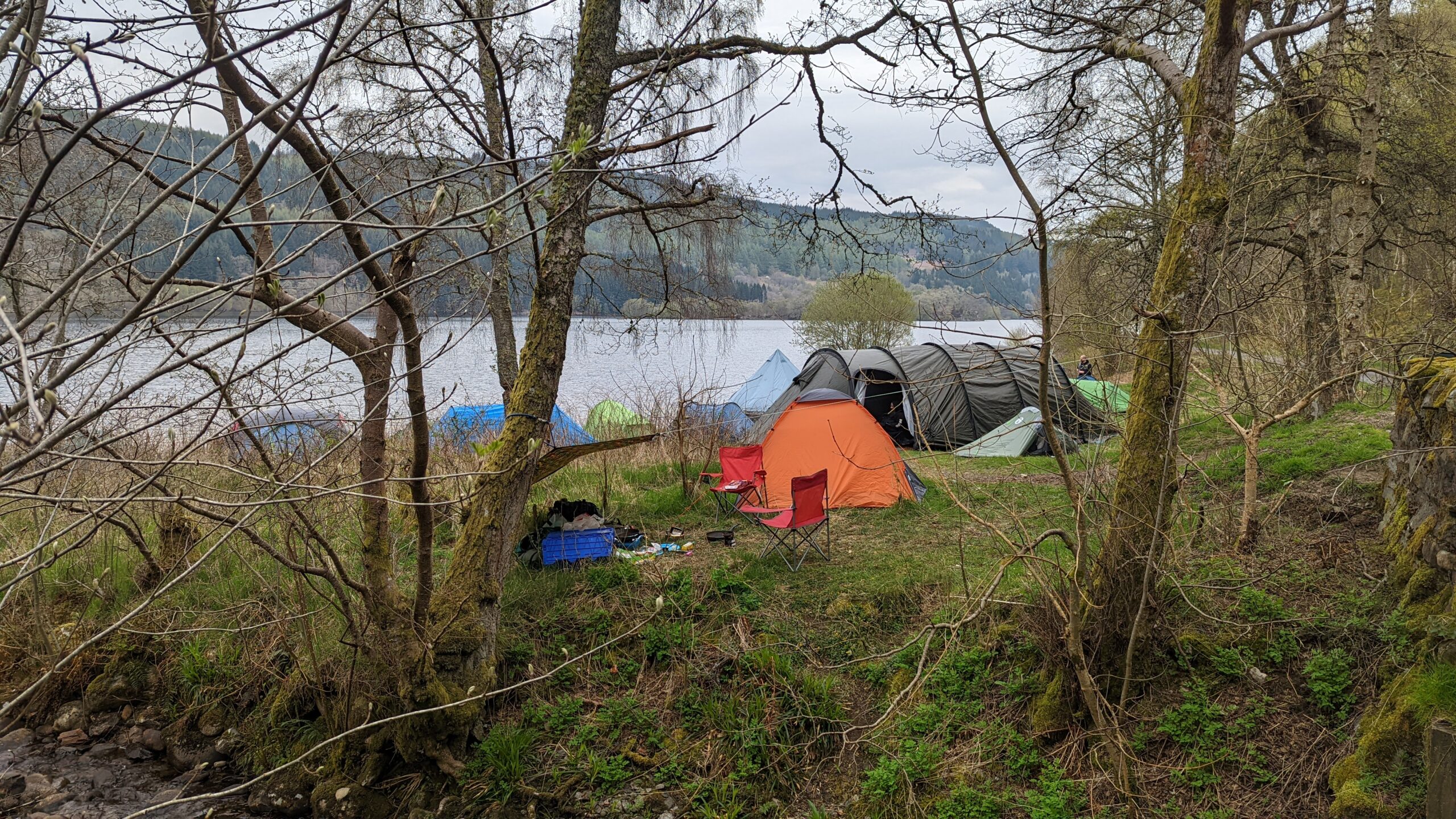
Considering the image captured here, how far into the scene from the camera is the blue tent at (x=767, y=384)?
46.0ft

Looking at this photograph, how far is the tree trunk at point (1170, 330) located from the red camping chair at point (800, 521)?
8.13 feet

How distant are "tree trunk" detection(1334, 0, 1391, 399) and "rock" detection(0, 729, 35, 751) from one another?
375 inches

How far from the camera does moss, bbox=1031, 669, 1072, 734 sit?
348 cm

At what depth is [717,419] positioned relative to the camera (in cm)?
912

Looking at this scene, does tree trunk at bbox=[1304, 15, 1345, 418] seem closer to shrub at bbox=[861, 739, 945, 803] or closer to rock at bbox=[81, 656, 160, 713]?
shrub at bbox=[861, 739, 945, 803]

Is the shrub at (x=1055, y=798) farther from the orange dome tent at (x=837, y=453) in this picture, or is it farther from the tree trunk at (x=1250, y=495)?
the orange dome tent at (x=837, y=453)

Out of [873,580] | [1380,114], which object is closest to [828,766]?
[873,580]

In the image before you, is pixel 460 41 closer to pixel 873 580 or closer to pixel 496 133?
pixel 496 133

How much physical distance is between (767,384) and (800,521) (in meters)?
8.87

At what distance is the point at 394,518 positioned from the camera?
259 inches

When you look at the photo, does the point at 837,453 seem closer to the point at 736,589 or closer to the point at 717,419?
the point at 717,419

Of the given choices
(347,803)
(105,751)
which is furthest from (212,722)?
(347,803)

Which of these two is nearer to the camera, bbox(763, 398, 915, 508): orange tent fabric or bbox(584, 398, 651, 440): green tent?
bbox(763, 398, 915, 508): orange tent fabric

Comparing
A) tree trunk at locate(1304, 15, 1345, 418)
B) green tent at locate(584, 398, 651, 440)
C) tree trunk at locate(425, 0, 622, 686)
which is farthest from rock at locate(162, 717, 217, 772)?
tree trunk at locate(1304, 15, 1345, 418)
